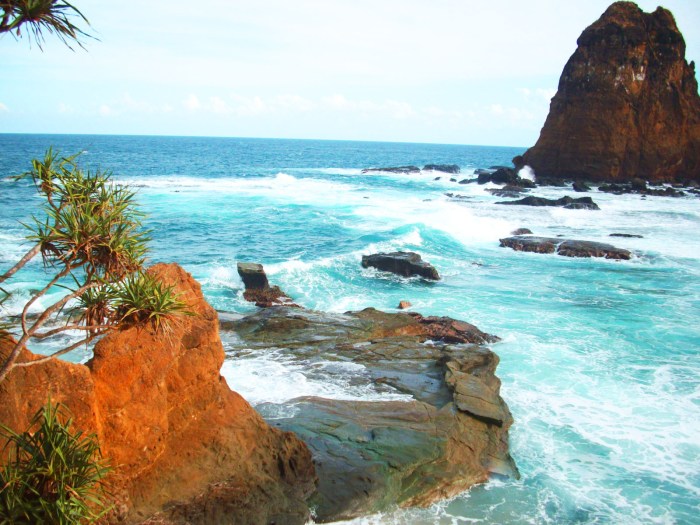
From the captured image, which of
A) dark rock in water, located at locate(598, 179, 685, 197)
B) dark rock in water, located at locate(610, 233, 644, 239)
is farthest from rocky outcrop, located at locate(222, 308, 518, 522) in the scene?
dark rock in water, located at locate(598, 179, 685, 197)

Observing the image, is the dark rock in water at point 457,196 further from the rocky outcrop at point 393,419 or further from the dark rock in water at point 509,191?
the rocky outcrop at point 393,419

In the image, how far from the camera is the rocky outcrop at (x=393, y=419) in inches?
341

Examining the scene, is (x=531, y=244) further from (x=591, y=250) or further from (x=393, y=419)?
(x=393, y=419)

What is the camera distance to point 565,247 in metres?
30.0

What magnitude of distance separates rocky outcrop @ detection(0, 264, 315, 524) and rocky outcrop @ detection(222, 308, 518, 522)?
87cm

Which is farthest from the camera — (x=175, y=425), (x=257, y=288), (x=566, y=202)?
(x=566, y=202)

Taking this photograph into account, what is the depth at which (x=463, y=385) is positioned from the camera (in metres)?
11.6

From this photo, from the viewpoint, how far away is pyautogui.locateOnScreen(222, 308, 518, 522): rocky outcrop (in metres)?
8.67

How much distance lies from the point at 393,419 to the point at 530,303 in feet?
41.8

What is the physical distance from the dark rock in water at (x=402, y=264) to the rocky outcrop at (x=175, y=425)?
1716 cm

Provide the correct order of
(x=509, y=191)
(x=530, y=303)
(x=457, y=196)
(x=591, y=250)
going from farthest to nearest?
(x=509, y=191)
(x=457, y=196)
(x=591, y=250)
(x=530, y=303)

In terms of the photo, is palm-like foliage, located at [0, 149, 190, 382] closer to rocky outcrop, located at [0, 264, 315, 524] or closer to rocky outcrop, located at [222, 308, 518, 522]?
rocky outcrop, located at [0, 264, 315, 524]

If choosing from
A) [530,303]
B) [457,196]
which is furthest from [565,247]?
[457,196]

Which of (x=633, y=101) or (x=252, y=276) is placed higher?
(x=633, y=101)
